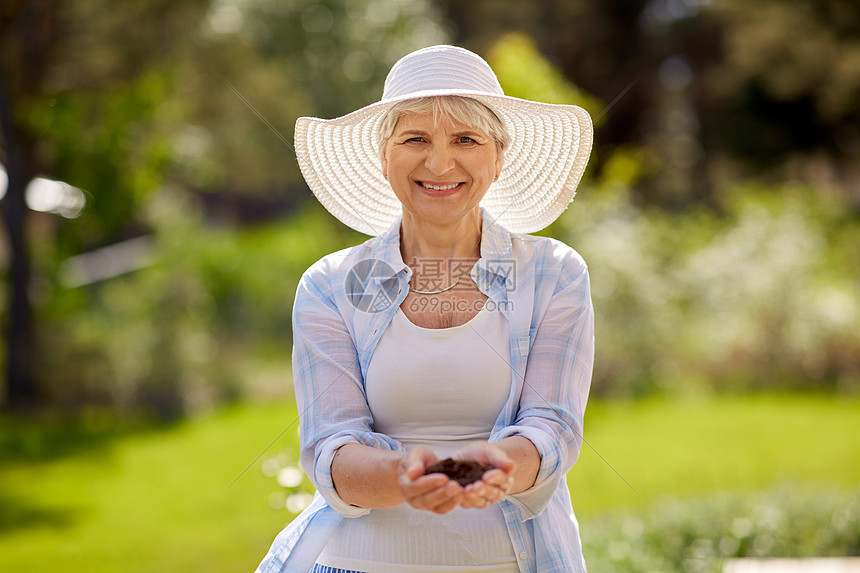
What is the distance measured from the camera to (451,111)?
192 cm

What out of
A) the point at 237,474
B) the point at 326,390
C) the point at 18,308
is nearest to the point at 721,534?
the point at 326,390

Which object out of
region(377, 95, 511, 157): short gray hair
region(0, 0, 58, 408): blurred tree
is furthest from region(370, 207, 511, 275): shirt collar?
region(0, 0, 58, 408): blurred tree

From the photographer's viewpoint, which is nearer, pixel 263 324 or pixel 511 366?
pixel 511 366

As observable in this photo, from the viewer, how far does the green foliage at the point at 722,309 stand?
7816mm

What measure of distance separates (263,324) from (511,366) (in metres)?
8.35

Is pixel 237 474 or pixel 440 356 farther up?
pixel 237 474

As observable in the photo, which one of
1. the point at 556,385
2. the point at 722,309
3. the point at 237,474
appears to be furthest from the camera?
the point at 722,309

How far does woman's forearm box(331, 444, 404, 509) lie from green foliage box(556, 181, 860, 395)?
630cm

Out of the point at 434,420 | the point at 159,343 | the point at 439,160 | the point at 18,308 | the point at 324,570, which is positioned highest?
the point at 18,308

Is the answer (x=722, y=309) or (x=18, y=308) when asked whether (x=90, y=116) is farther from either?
(x=722, y=309)

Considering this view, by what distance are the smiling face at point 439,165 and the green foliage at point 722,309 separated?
Result: 610 cm

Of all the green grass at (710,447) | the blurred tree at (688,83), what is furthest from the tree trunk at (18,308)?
the blurred tree at (688,83)

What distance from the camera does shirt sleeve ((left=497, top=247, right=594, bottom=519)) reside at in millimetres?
1811

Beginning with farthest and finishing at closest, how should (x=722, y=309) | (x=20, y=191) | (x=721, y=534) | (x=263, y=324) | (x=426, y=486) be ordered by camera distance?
(x=263, y=324) → (x=722, y=309) → (x=20, y=191) → (x=721, y=534) → (x=426, y=486)
